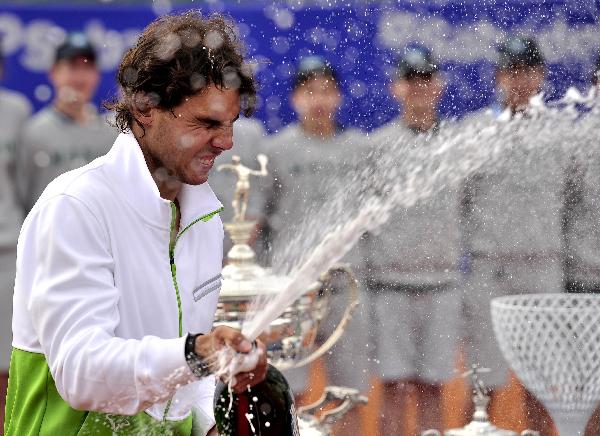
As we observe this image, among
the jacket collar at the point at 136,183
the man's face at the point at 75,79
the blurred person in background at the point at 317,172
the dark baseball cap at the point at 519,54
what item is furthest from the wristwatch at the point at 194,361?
the man's face at the point at 75,79

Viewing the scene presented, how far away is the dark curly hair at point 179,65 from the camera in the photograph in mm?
1169

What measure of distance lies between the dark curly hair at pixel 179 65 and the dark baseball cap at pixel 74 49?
2084 millimetres

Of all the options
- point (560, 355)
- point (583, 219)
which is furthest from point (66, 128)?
point (560, 355)

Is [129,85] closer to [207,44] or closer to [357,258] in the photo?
[207,44]

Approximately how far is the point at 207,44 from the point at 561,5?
2.12 m

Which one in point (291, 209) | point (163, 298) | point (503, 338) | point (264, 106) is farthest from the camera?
point (264, 106)

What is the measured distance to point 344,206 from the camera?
286 cm

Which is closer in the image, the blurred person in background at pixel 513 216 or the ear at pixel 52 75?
the blurred person in background at pixel 513 216

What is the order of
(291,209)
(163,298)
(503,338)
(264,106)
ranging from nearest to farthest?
(163,298), (503,338), (291,209), (264,106)

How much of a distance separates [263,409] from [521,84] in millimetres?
2032

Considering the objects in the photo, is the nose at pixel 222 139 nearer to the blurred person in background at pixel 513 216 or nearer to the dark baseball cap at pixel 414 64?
the blurred person in background at pixel 513 216

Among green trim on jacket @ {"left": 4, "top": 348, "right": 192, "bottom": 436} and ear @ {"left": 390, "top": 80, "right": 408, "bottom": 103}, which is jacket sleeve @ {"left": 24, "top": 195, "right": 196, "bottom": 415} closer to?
green trim on jacket @ {"left": 4, "top": 348, "right": 192, "bottom": 436}

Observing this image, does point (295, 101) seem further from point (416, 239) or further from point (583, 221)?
point (583, 221)

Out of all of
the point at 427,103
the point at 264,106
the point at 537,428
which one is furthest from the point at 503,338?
the point at 264,106
